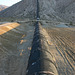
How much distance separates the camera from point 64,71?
636cm

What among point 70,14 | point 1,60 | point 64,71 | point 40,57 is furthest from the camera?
point 70,14

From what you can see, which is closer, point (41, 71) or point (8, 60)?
point (41, 71)

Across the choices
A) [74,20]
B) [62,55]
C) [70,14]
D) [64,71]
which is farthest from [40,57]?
[70,14]

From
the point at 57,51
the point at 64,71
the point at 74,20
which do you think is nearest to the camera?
the point at 64,71

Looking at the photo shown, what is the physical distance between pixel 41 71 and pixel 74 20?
4484cm

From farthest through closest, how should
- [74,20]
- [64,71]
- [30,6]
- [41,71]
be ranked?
[30,6] → [74,20] → [64,71] → [41,71]

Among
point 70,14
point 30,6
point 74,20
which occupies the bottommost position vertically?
point 74,20

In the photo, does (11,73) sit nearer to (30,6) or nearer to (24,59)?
(24,59)

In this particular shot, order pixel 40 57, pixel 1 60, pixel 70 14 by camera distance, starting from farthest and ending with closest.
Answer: pixel 70 14, pixel 1 60, pixel 40 57

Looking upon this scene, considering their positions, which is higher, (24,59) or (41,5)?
(41,5)

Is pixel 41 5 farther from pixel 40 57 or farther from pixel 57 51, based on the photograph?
pixel 40 57

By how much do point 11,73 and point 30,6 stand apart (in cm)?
5168

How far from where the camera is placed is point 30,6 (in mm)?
51406

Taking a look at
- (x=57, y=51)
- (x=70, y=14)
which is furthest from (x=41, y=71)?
(x=70, y=14)
